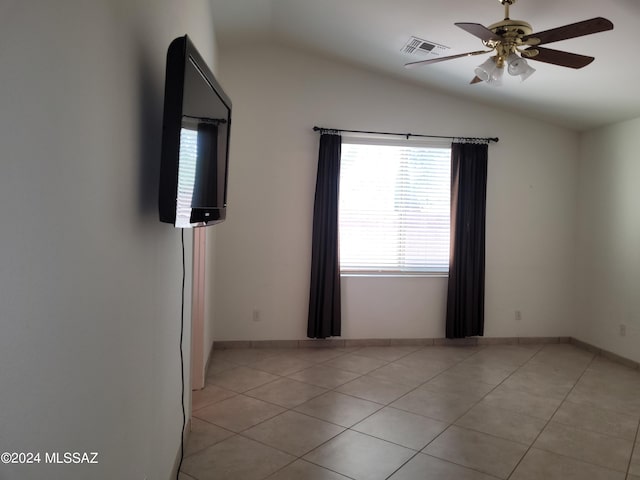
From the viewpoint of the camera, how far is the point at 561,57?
8.86 ft

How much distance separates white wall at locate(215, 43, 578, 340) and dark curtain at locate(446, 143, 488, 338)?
0.56ft

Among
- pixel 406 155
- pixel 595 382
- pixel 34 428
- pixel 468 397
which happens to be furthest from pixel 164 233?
pixel 595 382

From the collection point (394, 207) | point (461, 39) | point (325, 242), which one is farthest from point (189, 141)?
point (394, 207)

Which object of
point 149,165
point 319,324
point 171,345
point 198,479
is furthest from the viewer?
point 319,324

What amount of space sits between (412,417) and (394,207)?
2.53m

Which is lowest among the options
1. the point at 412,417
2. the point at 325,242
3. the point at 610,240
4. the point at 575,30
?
the point at 412,417

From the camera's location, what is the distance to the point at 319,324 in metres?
4.90

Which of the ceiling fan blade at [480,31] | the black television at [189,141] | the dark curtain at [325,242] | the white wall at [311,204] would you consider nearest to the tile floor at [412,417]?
the dark curtain at [325,242]

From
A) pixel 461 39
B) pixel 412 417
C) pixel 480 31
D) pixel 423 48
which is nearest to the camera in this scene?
pixel 480 31

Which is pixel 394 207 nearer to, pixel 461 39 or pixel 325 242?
pixel 325 242

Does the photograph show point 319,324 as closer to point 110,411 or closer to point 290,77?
point 290,77

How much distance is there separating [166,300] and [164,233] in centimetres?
32

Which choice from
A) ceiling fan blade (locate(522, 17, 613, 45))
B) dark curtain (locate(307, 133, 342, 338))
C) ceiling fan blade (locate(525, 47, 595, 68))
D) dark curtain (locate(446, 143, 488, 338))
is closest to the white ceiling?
ceiling fan blade (locate(525, 47, 595, 68))

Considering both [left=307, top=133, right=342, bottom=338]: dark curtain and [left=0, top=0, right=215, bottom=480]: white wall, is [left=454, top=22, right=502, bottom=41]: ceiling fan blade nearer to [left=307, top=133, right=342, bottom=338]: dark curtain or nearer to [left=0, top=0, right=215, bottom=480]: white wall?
[left=0, top=0, right=215, bottom=480]: white wall
